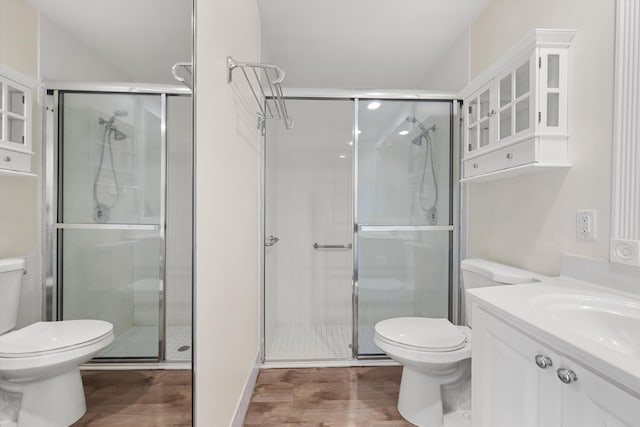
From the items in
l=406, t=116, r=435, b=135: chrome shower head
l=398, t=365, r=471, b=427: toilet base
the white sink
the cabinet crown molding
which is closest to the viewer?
the white sink

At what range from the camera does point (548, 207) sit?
4.46 feet

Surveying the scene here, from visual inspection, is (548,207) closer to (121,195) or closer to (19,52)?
(121,195)

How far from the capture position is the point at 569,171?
4.12 ft

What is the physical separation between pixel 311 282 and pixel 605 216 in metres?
2.28

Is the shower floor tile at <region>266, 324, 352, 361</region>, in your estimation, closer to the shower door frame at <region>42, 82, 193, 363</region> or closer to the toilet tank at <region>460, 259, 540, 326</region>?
the toilet tank at <region>460, 259, 540, 326</region>

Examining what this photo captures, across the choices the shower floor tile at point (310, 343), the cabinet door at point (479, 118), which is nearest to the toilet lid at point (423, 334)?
the shower floor tile at point (310, 343)

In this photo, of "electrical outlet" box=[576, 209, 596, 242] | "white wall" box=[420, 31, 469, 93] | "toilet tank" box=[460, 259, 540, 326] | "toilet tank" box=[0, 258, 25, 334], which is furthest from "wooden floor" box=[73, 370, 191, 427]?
"white wall" box=[420, 31, 469, 93]

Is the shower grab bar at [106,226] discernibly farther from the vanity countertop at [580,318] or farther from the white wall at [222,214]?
the vanity countertop at [580,318]

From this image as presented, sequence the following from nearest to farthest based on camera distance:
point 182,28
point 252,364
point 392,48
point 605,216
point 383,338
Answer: point 182,28
point 605,216
point 383,338
point 252,364
point 392,48

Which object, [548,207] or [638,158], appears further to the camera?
[548,207]

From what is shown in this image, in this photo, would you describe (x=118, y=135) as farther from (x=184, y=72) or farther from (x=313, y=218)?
(x=313, y=218)

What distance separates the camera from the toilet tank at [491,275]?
4.56ft

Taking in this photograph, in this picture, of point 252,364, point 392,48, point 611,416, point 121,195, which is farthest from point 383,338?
point 392,48

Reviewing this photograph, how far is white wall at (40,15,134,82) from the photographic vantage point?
1.40 ft
